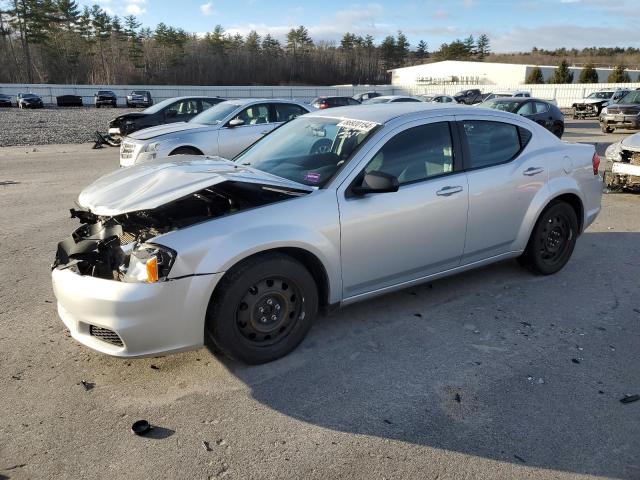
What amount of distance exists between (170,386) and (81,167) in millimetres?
11360

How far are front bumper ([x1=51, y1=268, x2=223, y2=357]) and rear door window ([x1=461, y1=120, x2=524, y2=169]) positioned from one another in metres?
2.56

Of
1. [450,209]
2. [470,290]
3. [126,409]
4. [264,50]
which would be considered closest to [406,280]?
[450,209]

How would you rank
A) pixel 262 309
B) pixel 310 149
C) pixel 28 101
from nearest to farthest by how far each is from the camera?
pixel 262 309 < pixel 310 149 < pixel 28 101

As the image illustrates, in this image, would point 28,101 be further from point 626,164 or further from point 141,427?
point 141,427

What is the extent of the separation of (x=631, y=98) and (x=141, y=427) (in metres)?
25.1

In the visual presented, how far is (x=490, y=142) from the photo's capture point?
185 inches

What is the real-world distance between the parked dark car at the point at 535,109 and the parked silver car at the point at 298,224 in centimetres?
1370

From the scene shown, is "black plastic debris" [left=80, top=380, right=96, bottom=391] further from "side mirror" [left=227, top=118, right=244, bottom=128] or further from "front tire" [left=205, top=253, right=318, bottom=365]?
"side mirror" [left=227, top=118, right=244, bottom=128]

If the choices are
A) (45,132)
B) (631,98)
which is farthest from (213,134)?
(631,98)

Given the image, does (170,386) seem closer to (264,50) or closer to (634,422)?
(634,422)

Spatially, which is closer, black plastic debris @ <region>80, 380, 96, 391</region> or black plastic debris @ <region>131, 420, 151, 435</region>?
black plastic debris @ <region>131, 420, 151, 435</region>

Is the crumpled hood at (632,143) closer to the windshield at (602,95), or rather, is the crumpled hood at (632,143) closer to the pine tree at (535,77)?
the windshield at (602,95)

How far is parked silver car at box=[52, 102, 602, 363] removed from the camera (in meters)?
3.18

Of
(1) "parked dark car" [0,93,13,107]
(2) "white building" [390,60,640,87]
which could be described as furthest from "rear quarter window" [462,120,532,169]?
(2) "white building" [390,60,640,87]
